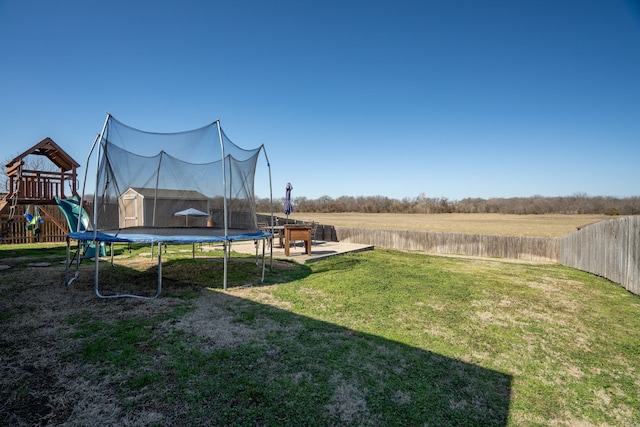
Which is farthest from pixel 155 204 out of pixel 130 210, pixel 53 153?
pixel 53 153

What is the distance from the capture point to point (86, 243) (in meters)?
6.44

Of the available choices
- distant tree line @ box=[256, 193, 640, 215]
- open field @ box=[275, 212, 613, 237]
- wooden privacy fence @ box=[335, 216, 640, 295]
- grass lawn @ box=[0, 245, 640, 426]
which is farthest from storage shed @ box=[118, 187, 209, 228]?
distant tree line @ box=[256, 193, 640, 215]

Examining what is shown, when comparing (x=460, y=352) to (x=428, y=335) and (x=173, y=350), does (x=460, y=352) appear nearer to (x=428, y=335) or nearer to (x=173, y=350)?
(x=428, y=335)

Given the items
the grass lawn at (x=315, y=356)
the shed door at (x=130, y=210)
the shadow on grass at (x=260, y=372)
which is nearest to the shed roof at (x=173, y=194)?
the shed door at (x=130, y=210)

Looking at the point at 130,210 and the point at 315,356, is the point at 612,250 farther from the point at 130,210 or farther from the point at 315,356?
the point at 130,210

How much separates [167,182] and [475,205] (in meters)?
45.7

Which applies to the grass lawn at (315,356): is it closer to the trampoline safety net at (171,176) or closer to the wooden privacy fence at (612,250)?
the wooden privacy fence at (612,250)

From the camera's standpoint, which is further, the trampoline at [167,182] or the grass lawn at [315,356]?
the trampoline at [167,182]

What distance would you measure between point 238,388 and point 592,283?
25.7ft

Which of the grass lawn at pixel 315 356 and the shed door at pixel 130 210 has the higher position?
the shed door at pixel 130 210

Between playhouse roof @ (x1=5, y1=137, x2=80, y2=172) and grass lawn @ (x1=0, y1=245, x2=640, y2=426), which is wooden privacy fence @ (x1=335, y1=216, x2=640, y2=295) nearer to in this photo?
grass lawn @ (x1=0, y1=245, x2=640, y2=426)

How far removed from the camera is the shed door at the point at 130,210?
6.45 metres

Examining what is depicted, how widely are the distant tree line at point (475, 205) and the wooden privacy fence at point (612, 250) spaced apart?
26.4 metres

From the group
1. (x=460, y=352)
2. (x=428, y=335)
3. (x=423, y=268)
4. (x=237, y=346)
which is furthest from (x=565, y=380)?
Result: (x=423, y=268)
